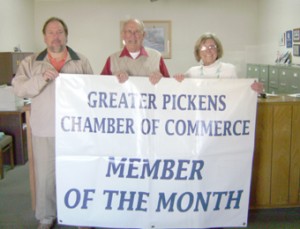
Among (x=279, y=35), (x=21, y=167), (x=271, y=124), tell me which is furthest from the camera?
(x=279, y=35)

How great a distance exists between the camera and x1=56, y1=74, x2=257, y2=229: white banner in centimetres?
209

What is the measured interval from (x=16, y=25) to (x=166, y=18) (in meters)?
3.05

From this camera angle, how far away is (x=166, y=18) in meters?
7.58

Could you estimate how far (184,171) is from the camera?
83.7 inches

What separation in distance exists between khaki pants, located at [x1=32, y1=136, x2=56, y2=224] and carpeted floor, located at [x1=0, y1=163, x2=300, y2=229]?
18cm

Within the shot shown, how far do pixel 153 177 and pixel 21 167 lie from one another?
7.94 feet

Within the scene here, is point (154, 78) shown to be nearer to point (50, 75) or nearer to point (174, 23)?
point (50, 75)

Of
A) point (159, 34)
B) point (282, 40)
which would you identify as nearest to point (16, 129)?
point (159, 34)

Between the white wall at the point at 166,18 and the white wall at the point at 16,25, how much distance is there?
0.35 m

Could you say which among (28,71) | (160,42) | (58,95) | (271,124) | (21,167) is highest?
(160,42)

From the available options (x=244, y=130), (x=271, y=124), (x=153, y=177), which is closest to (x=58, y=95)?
(x=153, y=177)

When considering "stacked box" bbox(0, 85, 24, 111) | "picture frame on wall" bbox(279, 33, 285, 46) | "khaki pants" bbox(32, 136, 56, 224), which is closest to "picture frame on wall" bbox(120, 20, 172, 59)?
"picture frame on wall" bbox(279, 33, 285, 46)

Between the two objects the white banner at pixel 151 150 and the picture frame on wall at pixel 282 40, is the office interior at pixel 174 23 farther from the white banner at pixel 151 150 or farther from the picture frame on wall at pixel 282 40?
the white banner at pixel 151 150

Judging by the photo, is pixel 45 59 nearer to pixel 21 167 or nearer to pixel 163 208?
pixel 163 208
